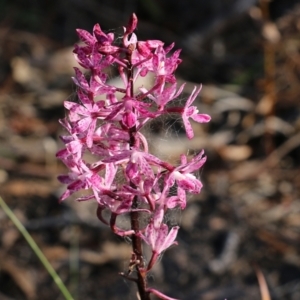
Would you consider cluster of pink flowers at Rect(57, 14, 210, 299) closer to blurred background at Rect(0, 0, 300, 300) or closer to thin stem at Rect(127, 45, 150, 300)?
thin stem at Rect(127, 45, 150, 300)

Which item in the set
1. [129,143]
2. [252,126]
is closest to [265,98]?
[252,126]

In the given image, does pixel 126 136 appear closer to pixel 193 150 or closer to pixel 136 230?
pixel 136 230

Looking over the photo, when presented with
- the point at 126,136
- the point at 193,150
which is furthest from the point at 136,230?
the point at 193,150

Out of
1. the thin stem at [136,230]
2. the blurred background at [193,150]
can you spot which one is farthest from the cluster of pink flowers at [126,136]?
the blurred background at [193,150]

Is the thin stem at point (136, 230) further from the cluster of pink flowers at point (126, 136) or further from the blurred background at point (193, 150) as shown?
the blurred background at point (193, 150)

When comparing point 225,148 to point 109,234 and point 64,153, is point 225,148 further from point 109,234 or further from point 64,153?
point 64,153

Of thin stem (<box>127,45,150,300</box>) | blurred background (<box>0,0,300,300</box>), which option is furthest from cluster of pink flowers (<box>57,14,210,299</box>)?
blurred background (<box>0,0,300,300</box>)
